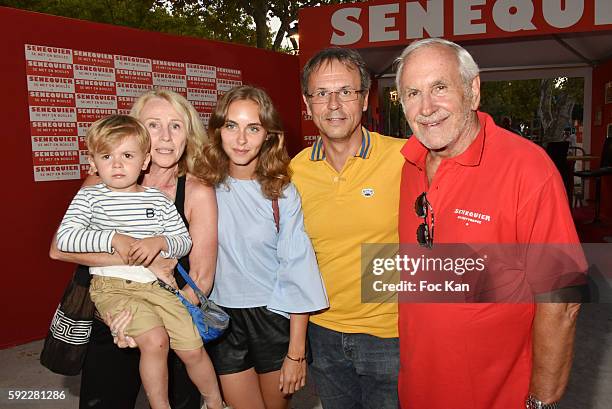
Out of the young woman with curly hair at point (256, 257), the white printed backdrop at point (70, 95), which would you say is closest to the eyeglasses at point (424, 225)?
the young woman with curly hair at point (256, 257)

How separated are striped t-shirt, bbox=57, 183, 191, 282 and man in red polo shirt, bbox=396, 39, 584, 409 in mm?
864

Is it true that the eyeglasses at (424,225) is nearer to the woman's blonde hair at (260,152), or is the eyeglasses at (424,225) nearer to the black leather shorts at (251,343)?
the woman's blonde hair at (260,152)

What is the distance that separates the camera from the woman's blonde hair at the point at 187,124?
2078 millimetres

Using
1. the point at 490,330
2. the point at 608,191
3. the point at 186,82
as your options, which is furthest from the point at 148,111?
the point at 608,191

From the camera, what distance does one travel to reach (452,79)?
170 centimetres

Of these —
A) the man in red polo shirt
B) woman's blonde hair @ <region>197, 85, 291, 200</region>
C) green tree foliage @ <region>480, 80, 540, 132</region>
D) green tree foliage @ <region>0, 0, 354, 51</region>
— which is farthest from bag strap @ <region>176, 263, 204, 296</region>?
green tree foliage @ <region>480, 80, 540, 132</region>

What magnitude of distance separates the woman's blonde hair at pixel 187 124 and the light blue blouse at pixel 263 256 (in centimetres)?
18

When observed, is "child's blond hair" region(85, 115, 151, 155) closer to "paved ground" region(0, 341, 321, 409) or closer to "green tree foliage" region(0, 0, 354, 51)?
"paved ground" region(0, 341, 321, 409)

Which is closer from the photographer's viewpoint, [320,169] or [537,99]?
[320,169]

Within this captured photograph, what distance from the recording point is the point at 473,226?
1.61 metres

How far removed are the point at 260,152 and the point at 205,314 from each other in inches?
26.8

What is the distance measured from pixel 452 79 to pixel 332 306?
1.00m

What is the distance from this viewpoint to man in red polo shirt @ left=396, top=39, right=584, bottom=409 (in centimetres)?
151

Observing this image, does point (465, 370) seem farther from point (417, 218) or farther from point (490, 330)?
point (417, 218)
